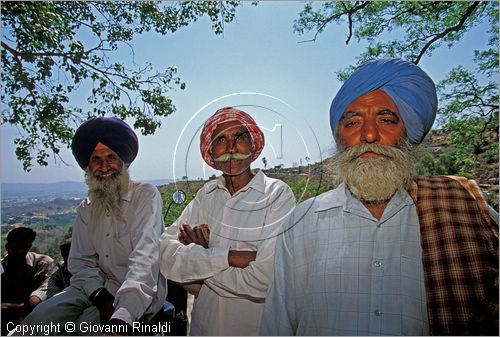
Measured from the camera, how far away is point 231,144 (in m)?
1.97

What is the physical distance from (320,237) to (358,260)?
0.19 metres

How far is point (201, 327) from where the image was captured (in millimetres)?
2020

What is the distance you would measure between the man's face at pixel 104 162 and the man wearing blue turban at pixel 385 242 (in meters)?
1.11

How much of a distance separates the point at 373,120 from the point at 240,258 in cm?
92

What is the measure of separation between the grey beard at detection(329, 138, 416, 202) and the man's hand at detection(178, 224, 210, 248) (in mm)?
764

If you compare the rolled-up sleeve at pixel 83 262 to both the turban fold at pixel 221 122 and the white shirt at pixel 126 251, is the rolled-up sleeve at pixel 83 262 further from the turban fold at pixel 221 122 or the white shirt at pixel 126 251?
the turban fold at pixel 221 122

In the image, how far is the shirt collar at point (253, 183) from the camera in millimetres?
2041

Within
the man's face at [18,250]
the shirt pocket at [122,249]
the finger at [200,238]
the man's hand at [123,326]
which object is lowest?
the man's hand at [123,326]

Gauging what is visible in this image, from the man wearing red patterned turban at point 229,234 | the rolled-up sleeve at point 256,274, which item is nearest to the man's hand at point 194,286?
the man wearing red patterned turban at point 229,234

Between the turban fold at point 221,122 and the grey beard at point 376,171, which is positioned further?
the turban fold at point 221,122

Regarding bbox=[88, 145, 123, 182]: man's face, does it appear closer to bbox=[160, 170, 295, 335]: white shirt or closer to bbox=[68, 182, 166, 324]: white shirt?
bbox=[68, 182, 166, 324]: white shirt

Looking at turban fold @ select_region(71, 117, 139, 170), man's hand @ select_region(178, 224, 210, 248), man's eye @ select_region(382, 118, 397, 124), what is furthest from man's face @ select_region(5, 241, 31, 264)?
man's eye @ select_region(382, 118, 397, 124)

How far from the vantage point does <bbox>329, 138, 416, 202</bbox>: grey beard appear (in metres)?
1.75

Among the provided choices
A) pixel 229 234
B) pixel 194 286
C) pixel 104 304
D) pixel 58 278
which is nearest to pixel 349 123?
pixel 229 234
